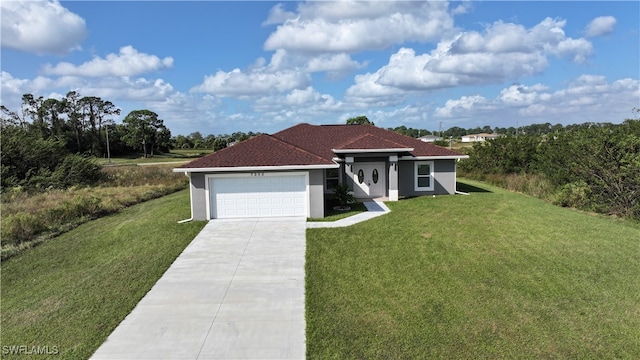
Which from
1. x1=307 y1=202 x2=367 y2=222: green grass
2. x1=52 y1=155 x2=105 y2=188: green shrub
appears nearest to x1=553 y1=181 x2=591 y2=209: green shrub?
x1=307 y1=202 x2=367 y2=222: green grass

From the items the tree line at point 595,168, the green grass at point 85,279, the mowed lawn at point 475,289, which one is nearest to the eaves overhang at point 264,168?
the green grass at point 85,279

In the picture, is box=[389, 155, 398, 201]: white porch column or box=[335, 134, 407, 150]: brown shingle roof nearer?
box=[335, 134, 407, 150]: brown shingle roof

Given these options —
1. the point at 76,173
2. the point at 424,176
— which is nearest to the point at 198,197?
the point at 424,176

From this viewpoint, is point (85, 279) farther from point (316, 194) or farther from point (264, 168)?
point (316, 194)

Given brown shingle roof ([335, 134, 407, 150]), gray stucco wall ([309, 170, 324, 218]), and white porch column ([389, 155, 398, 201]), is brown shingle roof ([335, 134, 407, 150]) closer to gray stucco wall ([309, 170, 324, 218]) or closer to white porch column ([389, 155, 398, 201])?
white porch column ([389, 155, 398, 201])

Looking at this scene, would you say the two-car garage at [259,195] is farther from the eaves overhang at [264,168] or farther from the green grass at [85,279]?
the green grass at [85,279]
